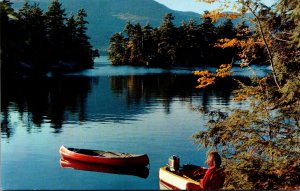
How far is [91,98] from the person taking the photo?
49.9m

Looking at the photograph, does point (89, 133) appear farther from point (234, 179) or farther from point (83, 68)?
point (83, 68)

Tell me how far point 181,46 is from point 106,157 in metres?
19.8

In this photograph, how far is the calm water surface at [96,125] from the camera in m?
21.3

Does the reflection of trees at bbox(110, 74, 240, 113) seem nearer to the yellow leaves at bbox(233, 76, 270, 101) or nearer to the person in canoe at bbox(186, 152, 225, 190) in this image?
the yellow leaves at bbox(233, 76, 270, 101)

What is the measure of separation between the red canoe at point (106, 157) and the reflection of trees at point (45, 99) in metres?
7.93

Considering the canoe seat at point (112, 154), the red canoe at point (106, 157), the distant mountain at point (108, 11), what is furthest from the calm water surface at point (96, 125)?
the distant mountain at point (108, 11)

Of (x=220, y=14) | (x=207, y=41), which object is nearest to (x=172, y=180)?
(x=220, y=14)

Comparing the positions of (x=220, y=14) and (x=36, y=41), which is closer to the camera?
(x=220, y=14)

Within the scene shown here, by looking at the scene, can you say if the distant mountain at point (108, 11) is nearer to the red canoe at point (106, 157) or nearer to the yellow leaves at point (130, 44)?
the yellow leaves at point (130, 44)

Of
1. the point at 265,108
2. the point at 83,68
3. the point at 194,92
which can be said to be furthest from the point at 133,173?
the point at 83,68

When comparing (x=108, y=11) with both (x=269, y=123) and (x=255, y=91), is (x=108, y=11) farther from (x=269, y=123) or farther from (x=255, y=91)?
(x=269, y=123)

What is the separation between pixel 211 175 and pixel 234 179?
273cm

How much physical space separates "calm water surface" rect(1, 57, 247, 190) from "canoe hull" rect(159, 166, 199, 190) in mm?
1497

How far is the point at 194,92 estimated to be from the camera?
173 feet
